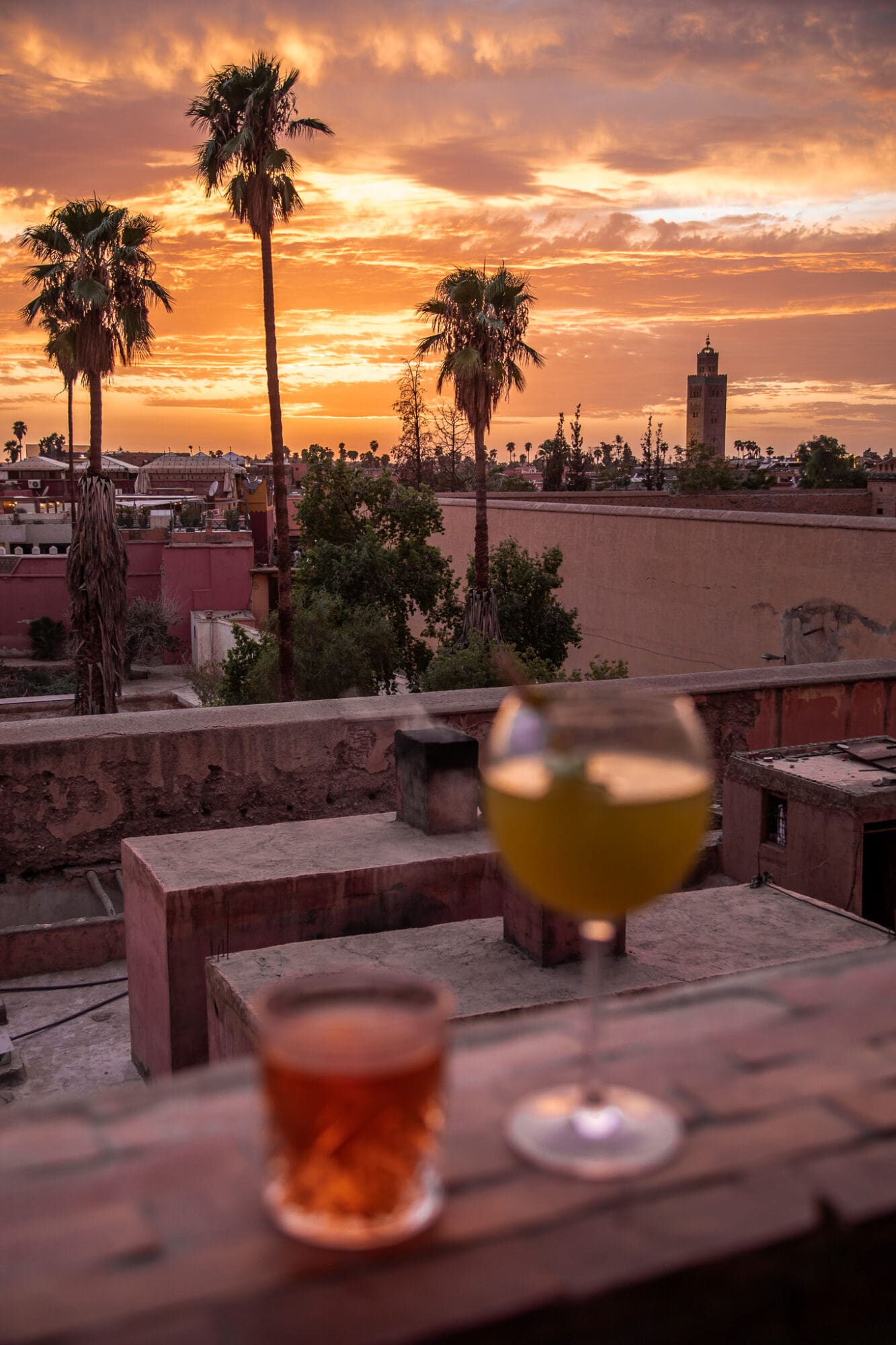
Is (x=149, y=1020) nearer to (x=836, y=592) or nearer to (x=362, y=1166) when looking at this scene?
(x=362, y=1166)

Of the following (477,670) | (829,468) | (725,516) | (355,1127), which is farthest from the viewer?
(829,468)

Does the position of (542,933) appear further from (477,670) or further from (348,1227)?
(477,670)

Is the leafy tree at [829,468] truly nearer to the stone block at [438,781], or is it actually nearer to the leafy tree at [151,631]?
A: the leafy tree at [151,631]

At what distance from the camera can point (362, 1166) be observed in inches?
37.4

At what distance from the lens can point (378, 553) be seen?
82.2 feet

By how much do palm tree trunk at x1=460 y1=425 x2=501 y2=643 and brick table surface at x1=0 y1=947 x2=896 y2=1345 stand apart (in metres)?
22.0

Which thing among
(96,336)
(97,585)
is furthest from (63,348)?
(97,585)

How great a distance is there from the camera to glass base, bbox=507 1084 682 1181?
109 cm

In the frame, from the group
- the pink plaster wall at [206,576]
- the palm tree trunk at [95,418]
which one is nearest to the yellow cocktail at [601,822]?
the palm tree trunk at [95,418]

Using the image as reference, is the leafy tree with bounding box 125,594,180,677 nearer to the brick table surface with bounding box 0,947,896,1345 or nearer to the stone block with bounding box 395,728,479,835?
the stone block with bounding box 395,728,479,835

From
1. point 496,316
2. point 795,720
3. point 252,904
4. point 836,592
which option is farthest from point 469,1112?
point 496,316

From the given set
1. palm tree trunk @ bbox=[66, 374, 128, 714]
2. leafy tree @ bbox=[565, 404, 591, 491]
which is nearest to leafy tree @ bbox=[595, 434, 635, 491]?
leafy tree @ bbox=[565, 404, 591, 491]

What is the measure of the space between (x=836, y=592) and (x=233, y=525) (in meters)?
43.6

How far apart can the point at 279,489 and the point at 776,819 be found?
540 inches
